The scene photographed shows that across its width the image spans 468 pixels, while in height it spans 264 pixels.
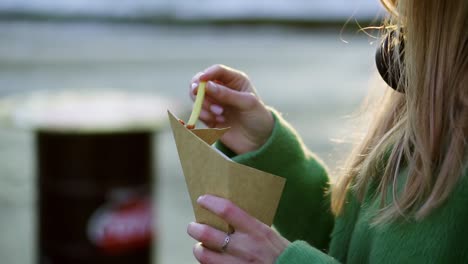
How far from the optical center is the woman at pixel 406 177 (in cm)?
154

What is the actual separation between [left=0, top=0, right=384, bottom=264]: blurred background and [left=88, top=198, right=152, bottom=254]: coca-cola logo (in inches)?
9.2

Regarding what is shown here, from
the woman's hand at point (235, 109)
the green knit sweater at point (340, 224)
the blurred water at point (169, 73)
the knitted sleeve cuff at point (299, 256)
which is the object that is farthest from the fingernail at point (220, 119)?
the knitted sleeve cuff at point (299, 256)

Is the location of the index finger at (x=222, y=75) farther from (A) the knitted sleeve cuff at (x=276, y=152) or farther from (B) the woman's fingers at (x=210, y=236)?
(B) the woman's fingers at (x=210, y=236)

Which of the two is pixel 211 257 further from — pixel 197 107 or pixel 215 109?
→ pixel 215 109

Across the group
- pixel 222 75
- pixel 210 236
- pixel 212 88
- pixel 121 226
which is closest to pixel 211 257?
pixel 210 236

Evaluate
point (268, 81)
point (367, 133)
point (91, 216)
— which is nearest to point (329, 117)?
point (268, 81)

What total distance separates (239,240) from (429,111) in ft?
1.53

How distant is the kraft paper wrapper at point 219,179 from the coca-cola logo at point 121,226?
7.38 ft

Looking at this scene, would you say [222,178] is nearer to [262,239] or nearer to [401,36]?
[262,239]

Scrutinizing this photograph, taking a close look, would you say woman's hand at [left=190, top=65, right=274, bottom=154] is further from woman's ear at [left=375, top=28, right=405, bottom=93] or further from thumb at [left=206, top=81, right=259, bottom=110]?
woman's ear at [left=375, top=28, right=405, bottom=93]

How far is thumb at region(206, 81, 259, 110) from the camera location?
1.99 meters

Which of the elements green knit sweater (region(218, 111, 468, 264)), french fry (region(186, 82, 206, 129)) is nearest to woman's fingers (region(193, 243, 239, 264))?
green knit sweater (region(218, 111, 468, 264))

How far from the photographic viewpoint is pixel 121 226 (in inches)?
151

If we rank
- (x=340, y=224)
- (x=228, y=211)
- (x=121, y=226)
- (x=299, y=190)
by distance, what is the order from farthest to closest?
(x=121, y=226) < (x=299, y=190) < (x=340, y=224) < (x=228, y=211)
